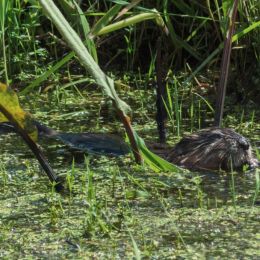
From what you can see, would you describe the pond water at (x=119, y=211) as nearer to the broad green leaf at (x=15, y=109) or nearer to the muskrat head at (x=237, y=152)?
the muskrat head at (x=237, y=152)

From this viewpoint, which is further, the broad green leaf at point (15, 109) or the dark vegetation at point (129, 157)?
the broad green leaf at point (15, 109)

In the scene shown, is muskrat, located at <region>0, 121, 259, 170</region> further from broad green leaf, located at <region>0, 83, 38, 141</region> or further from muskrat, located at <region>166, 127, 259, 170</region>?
broad green leaf, located at <region>0, 83, 38, 141</region>

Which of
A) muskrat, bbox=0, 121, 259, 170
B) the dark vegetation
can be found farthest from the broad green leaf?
muskrat, bbox=0, 121, 259, 170

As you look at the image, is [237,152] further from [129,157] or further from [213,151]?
[129,157]

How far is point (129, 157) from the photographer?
5.02m

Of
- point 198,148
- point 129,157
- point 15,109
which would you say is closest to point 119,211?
point 15,109

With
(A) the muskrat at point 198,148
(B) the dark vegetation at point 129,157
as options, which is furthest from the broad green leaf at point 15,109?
(A) the muskrat at point 198,148

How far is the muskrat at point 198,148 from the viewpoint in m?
5.00

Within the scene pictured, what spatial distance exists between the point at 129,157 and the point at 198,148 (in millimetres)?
385

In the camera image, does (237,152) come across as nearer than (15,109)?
No

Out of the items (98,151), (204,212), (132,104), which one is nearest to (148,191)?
A: (204,212)

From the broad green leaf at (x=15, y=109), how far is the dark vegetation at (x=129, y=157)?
0.30 metres

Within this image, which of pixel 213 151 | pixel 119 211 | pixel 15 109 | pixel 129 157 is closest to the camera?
pixel 15 109

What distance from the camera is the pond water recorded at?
3.63m
